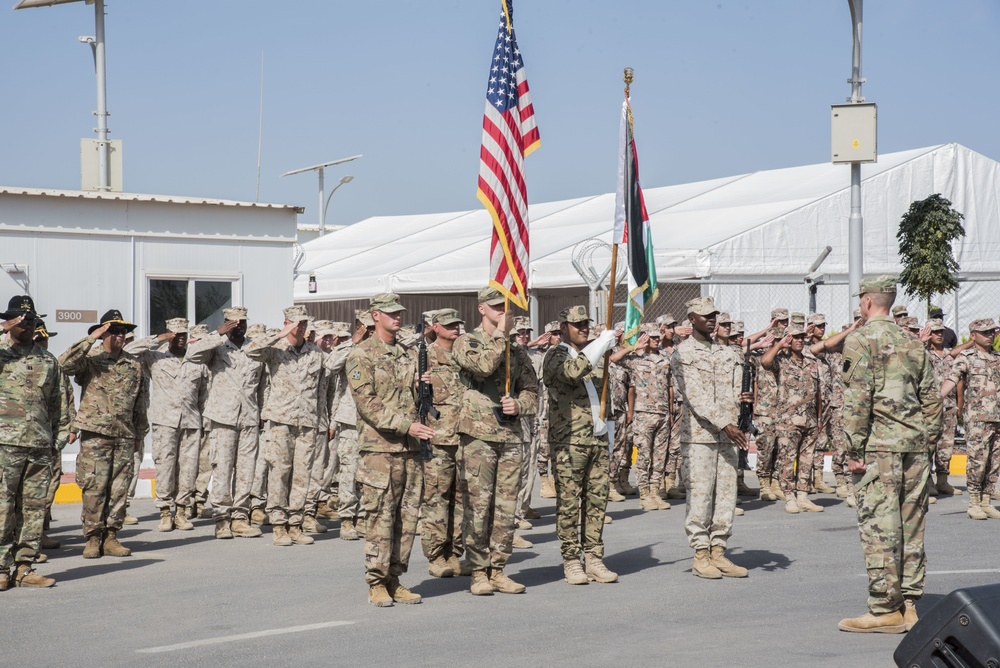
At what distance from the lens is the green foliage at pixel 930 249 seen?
19.4 m

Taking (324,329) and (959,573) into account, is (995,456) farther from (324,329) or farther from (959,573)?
(324,329)

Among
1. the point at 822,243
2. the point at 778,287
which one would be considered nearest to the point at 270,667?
the point at 778,287

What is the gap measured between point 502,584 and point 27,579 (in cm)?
355

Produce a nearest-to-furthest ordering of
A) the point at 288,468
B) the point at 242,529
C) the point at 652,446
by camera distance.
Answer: the point at 288,468
the point at 242,529
the point at 652,446

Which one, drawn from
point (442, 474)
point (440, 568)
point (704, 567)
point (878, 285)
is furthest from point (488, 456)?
point (878, 285)

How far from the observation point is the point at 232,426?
1162cm

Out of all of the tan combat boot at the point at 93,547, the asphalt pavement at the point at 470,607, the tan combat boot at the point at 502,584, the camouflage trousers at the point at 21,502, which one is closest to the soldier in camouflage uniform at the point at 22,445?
the camouflage trousers at the point at 21,502

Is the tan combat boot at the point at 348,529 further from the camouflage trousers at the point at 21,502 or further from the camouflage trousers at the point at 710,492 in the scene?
the camouflage trousers at the point at 710,492

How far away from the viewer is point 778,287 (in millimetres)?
20719

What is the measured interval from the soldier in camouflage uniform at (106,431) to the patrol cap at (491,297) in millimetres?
3309

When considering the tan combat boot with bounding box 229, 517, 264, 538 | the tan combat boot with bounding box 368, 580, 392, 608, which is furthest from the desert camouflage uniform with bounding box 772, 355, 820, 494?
the tan combat boot with bounding box 368, 580, 392, 608

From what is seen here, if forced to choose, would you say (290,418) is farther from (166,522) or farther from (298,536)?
(166,522)

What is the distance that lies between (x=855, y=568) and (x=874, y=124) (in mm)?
8646

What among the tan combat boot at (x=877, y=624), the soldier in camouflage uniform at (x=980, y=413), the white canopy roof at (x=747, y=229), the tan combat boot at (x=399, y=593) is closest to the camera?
the tan combat boot at (x=877, y=624)
